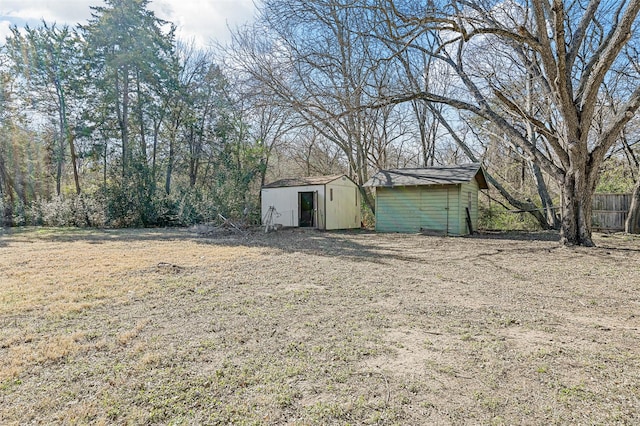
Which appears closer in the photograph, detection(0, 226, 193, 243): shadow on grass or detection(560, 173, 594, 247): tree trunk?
detection(560, 173, 594, 247): tree trunk

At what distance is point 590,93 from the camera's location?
6.73 m

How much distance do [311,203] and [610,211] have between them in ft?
35.9

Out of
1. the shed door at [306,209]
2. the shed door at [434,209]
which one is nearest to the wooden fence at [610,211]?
the shed door at [434,209]

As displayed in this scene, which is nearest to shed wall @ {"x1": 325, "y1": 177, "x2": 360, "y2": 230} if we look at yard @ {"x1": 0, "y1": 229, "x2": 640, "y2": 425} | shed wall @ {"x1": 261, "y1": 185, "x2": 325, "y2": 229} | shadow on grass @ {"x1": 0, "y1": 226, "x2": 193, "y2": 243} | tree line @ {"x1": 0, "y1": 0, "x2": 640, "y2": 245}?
shed wall @ {"x1": 261, "y1": 185, "x2": 325, "y2": 229}

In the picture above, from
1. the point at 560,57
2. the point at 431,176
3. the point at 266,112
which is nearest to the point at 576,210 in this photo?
the point at 560,57

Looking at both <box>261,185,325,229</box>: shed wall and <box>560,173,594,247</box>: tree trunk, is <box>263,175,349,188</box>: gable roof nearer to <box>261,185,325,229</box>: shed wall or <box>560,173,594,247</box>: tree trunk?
<box>261,185,325,229</box>: shed wall

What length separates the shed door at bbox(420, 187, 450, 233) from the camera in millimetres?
11609

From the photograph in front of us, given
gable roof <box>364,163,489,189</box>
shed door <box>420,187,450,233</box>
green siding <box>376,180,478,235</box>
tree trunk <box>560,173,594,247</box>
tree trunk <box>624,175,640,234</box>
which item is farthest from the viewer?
shed door <box>420,187,450,233</box>

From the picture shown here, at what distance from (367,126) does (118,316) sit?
1421cm

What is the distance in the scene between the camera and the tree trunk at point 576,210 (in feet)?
24.8

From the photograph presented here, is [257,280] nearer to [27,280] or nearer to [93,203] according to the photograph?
[27,280]

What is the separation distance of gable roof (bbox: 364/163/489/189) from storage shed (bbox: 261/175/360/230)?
1.73 meters

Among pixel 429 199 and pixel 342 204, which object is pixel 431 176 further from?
pixel 342 204

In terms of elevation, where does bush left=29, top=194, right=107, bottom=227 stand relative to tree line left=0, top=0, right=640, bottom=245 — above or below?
below
